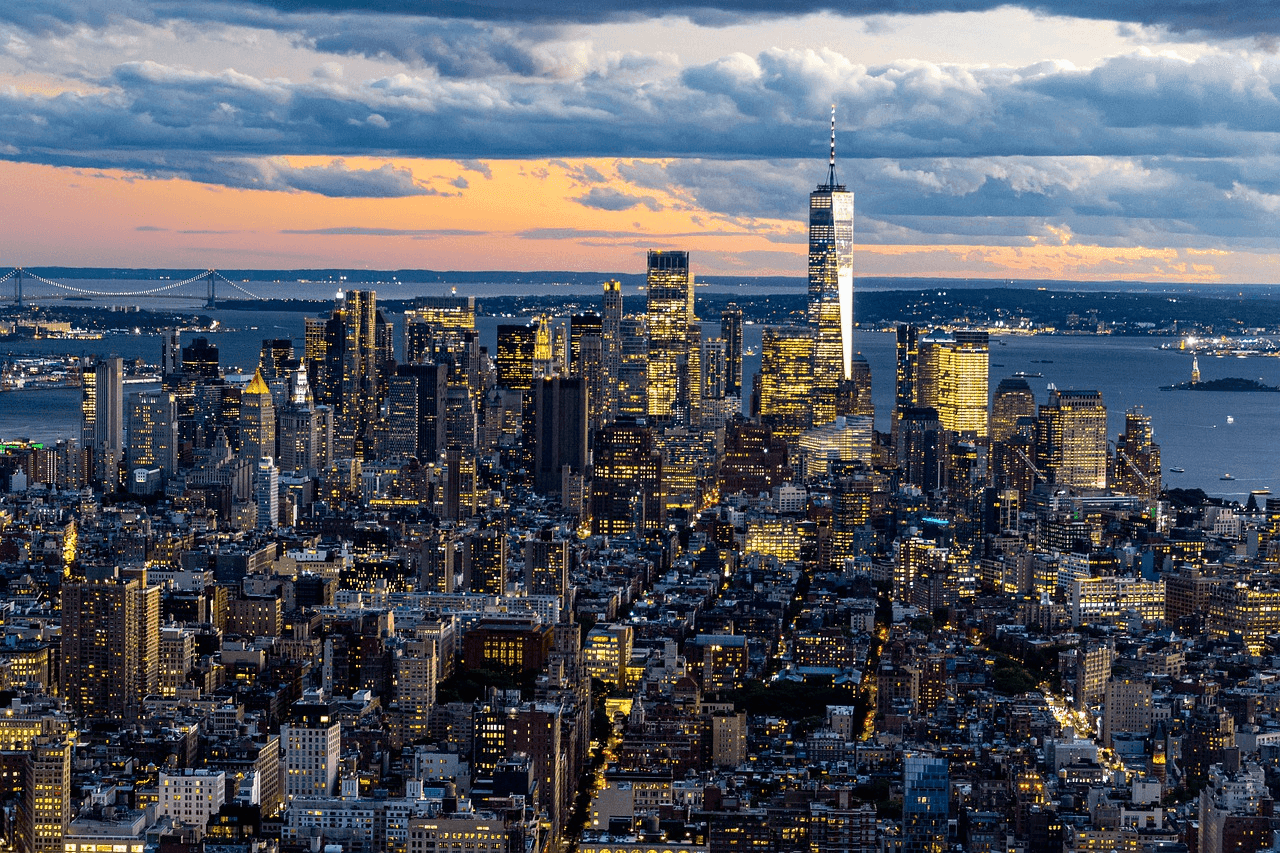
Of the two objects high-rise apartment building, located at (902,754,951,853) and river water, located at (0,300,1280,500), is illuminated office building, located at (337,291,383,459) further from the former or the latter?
high-rise apartment building, located at (902,754,951,853)

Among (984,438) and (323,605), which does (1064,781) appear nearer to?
(323,605)

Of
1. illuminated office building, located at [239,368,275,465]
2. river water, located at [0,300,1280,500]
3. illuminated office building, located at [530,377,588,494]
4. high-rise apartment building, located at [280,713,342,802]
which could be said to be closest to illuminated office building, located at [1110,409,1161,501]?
river water, located at [0,300,1280,500]

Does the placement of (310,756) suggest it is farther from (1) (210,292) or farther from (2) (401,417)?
(1) (210,292)

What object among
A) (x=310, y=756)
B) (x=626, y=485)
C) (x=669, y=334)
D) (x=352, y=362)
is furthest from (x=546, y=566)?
(x=669, y=334)

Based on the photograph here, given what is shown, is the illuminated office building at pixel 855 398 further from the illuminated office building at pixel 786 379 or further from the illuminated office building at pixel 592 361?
the illuminated office building at pixel 592 361

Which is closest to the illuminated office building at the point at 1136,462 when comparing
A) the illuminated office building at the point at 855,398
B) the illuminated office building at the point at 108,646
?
the illuminated office building at the point at 855,398

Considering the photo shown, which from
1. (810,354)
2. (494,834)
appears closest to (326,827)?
(494,834)
